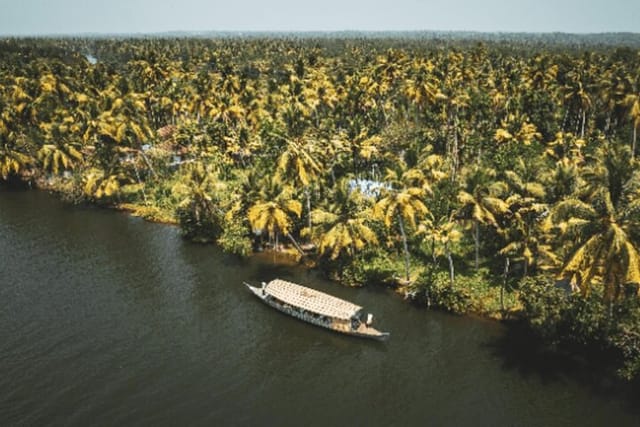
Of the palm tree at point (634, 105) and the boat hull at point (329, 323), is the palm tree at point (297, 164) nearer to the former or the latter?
the boat hull at point (329, 323)

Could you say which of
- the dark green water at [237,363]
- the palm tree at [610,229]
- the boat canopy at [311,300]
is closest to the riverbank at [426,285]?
the dark green water at [237,363]

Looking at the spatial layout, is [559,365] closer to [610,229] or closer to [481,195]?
[610,229]

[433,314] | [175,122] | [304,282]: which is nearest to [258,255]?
[304,282]

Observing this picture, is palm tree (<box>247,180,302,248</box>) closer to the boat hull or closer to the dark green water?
the boat hull

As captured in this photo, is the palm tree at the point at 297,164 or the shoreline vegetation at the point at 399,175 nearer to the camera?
the shoreline vegetation at the point at 399,175

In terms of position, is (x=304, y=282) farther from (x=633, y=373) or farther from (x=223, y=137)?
(x=223, y=137)

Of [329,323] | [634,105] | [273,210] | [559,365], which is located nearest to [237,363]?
[329,323]

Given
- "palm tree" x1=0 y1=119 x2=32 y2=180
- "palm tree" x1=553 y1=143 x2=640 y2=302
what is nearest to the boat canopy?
"palm tree" x1=553 y1=143 x2=640 y2=302

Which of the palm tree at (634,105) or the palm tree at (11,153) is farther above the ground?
the palm tree at (634,105)
